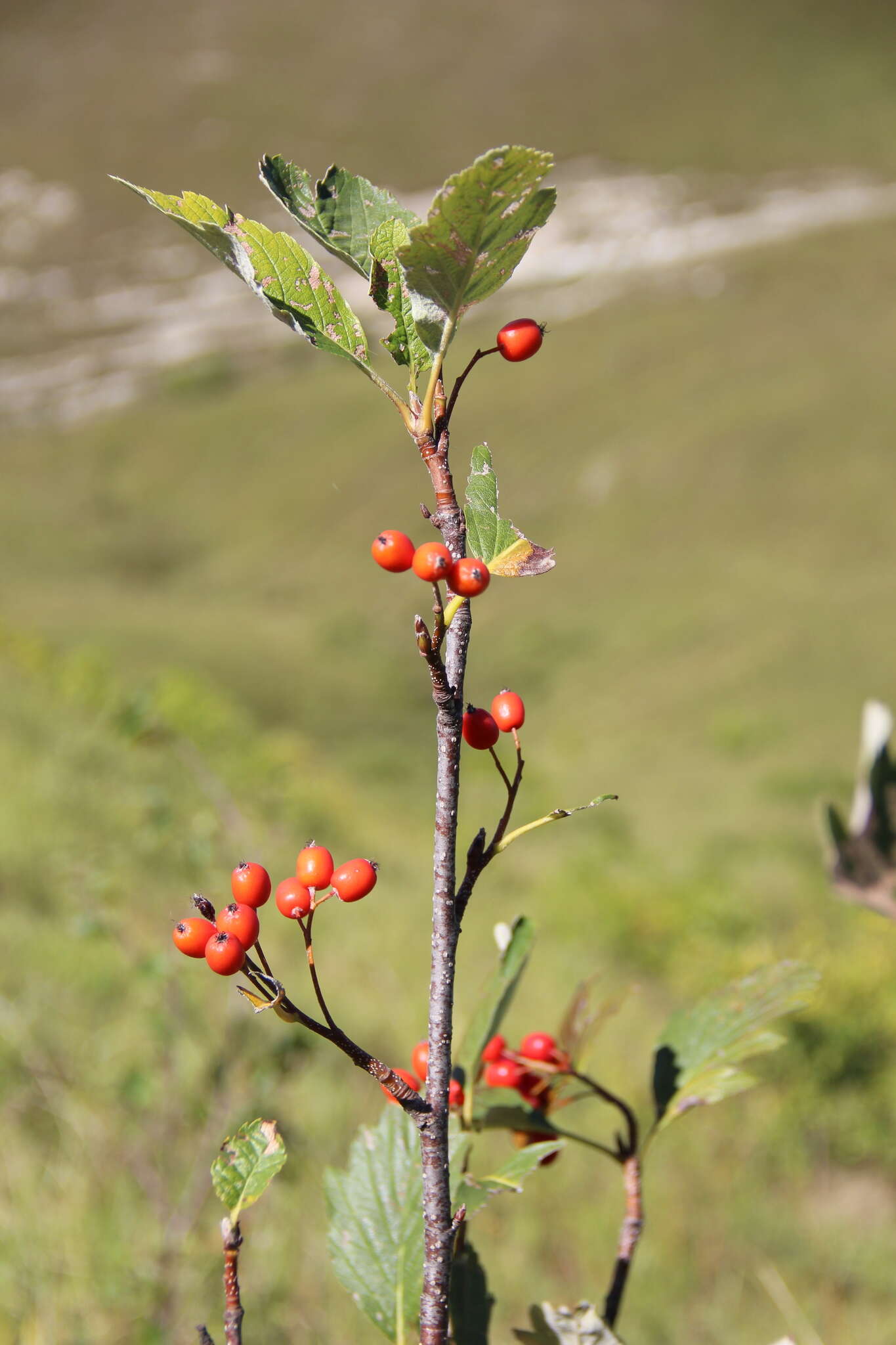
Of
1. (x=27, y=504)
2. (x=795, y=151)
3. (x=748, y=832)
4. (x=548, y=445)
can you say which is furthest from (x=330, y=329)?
(x=795, y=151)

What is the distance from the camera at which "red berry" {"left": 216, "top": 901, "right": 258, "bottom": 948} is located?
0.45 metres

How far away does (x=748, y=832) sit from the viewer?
23.4 feet

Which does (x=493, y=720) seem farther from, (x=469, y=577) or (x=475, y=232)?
(x=475, y=232)

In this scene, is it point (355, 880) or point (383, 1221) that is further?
point (383, 1221)

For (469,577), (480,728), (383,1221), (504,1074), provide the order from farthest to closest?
(504,1074) < (383,1221) < (480,728) < (469,577)

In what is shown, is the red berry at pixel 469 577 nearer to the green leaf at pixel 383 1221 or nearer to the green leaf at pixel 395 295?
the green leaf at pixel 395 295

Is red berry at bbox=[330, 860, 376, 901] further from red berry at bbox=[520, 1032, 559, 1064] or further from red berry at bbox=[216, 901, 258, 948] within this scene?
red berry at bbox=[520, 1032, 559, 1064]

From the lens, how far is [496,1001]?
660 millimetres

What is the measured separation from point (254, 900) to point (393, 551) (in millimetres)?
213

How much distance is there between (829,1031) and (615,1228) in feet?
5.80

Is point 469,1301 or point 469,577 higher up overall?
point 469,577

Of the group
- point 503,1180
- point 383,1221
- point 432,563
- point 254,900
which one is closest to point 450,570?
point 432,563

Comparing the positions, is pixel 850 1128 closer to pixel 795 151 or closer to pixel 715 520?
pixel 715 520

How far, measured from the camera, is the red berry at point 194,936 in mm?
444
